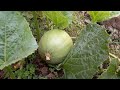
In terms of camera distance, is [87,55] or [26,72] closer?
[87,55]

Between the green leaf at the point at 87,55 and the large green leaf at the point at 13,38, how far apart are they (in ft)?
0.75

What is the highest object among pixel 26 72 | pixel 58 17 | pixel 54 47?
pixel 58 17

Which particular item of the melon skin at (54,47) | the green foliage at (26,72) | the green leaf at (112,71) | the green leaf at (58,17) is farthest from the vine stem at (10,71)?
the green leaf at (112,71)

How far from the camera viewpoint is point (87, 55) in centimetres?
Result: 149

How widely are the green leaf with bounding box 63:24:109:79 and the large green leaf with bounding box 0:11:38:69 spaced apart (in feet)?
0.75

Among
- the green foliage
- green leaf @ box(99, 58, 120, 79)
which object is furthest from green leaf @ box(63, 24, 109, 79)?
the green foliage

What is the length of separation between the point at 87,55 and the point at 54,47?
17 centimetres

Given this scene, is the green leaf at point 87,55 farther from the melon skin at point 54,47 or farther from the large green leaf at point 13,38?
the large green leaf at point 13,38

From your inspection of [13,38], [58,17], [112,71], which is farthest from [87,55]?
[13,38]

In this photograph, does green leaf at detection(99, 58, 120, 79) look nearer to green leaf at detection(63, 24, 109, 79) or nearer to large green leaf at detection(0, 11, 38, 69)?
green leaf at detection(63, 24, 109, 79)

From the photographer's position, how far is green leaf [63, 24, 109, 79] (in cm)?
147

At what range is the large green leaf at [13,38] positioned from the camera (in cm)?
139

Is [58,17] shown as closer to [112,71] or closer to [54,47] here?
[54,47]
